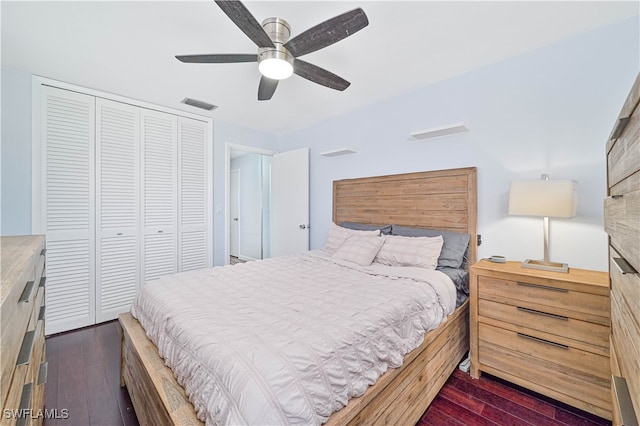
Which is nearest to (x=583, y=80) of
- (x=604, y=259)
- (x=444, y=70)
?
(x=444, y=70)

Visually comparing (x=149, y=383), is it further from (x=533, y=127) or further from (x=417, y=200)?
(x=533, y=127)

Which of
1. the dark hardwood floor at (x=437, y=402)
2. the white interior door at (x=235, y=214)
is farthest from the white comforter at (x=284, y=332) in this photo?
the white interior door at (x=235, y=214)

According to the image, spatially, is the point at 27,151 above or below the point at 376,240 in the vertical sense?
above

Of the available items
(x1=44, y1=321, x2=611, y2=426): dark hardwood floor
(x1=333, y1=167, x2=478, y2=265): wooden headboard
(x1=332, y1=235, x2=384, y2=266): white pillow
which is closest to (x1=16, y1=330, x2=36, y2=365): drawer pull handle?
(x1=44, y1=321, x2=611, y2=426): dark hardwood floor

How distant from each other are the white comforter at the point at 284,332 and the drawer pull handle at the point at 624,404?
806 millimetres

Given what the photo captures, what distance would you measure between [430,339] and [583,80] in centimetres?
224

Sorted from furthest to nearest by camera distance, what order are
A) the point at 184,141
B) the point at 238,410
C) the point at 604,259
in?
the point at 184,141, the point at 604,259, the point at 238,410

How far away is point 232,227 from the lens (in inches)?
251

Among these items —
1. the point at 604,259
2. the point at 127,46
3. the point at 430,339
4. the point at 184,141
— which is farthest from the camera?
the point at 184,141

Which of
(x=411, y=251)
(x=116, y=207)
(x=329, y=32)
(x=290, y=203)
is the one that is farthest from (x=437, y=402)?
(x=116, y=207)

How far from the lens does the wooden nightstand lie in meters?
1.58

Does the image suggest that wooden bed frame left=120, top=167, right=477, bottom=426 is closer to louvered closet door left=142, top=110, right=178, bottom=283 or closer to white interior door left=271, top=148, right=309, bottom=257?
white interior door left=271, top=148, right=309, bottom=257

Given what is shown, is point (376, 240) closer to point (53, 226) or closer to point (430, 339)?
point (430, 339)

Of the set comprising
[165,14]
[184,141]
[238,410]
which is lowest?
[238,410]
